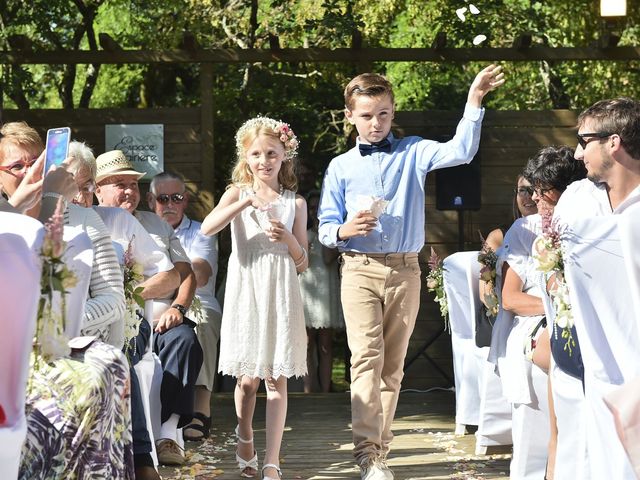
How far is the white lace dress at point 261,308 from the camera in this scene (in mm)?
5691

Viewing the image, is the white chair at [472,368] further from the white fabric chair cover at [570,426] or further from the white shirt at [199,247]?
the white fabric chair cover at [570,426]

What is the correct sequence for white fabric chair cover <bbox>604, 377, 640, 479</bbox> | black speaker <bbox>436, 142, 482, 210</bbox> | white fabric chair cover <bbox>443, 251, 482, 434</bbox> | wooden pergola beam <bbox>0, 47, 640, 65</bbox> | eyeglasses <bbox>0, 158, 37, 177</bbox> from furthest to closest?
1. black speaker <bbox>436, 142, 482, 210</bbox>
2. wooden pergola beam <bbox>0, 47, 640, 65</bbox>
3. white fabric chair cover <bbox>443, 251, 482, 434</bbox>
4. eyeglasses <bbox>0, 158, 37, 177</bbox>
5. white fabric chair cover <bbox>604, 377, 640, 479</bbox>

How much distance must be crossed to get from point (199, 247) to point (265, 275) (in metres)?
2.29

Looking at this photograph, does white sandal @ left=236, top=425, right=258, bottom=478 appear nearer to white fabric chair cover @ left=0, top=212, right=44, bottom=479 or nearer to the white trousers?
the white trousers

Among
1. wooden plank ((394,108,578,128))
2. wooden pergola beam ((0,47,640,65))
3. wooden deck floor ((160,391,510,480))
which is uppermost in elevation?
wooden pergola beam ((0,47,640,65))

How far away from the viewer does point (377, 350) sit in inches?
225

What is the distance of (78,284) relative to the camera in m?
3.96

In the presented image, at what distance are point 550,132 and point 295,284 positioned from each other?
15.3 ft

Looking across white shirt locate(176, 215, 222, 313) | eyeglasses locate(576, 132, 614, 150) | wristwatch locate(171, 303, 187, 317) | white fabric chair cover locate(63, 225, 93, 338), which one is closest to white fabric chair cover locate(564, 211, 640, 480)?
eyeglasses locate(576, 132, 614, 150)

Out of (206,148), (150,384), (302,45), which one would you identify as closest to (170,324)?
(150,384)

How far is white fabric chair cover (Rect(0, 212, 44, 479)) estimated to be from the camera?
3119 millimetres

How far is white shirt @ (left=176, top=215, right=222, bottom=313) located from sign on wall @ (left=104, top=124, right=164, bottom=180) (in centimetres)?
165

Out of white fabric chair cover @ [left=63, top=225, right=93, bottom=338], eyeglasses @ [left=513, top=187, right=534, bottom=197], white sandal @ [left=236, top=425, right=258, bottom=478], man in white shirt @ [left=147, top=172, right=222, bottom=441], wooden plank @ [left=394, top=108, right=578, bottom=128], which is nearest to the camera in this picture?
white fabric chair cover @ [left=63, top=225, right=93, bottom=338]

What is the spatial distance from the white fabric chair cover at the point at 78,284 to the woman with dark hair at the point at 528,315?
222 cm
